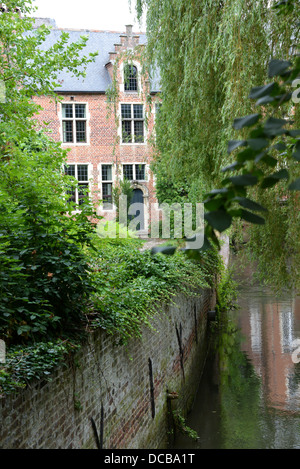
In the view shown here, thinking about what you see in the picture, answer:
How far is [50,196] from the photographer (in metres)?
4.69

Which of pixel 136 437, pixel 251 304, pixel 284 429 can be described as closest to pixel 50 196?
pixel 136 437

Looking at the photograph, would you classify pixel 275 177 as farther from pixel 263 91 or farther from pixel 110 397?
pixel 110 397

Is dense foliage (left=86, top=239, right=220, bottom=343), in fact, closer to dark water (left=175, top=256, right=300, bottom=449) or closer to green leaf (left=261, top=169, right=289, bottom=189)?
green leaf (left=261, top=169, right=289, bottom=189)

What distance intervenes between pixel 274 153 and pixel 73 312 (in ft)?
7.81

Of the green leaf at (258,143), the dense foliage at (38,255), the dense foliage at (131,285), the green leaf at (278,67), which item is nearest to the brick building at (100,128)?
the dense foliage at (131,285)

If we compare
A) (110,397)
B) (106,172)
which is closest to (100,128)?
Result: (106,172)

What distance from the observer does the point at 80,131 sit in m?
25.6

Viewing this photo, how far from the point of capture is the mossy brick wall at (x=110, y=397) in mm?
3382

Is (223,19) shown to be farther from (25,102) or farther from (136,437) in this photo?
(136,437)

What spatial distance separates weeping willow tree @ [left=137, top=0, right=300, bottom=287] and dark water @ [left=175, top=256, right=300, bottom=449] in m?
2.14

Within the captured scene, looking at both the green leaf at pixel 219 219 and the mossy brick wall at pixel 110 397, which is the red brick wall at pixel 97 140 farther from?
the green leaf at pixel 219 219

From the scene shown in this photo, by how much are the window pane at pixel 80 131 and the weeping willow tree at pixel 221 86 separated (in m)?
17.1

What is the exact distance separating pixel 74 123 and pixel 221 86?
1911 cm
